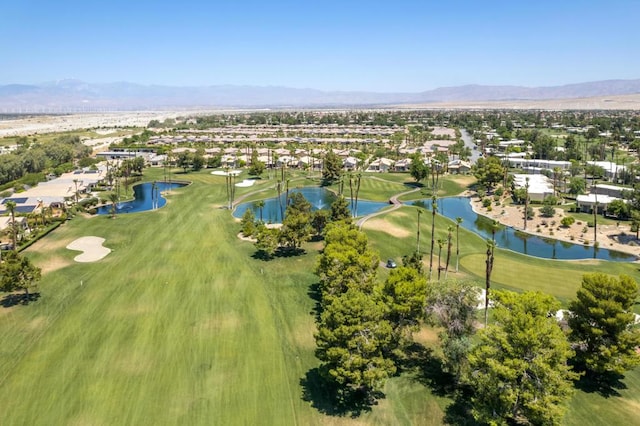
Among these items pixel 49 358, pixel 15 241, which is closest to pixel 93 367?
pixel 49 358

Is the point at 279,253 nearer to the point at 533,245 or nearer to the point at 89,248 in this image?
the point at 89,248

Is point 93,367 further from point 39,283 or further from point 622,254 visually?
point 622,254

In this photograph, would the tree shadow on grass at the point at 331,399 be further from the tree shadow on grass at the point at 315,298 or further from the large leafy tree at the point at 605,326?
the large leafy tree at the point at 605,326

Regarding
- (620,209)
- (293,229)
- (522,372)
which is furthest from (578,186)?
(522,372)

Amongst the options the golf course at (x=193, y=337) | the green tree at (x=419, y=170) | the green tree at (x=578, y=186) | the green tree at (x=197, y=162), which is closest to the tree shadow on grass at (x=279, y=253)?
the golf course at (x=193, y=337)

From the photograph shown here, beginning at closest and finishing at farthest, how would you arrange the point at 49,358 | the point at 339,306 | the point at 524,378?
the point at 524,378, the point at 339,306, the point at 49,358

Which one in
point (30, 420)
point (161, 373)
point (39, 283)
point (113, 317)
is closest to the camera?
point (30, 420)

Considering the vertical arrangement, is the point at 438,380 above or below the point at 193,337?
below
